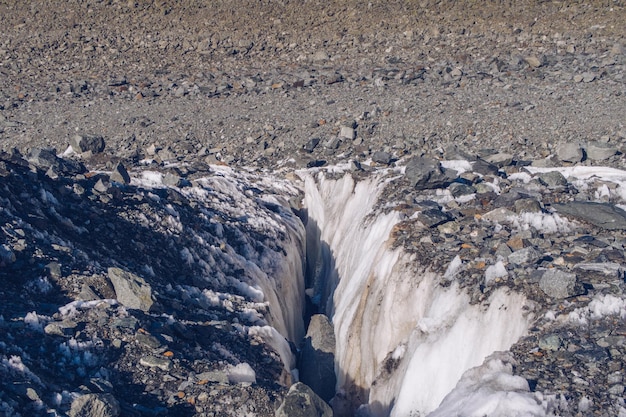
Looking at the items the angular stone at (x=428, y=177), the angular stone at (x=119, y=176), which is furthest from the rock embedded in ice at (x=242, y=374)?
the angular stone at (x=428, y=177)

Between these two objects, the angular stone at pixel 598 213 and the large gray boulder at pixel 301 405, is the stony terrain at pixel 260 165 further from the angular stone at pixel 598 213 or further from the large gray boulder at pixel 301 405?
the large gray boulder at pixel 301 405

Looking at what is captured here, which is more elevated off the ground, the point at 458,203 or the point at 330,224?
the point at 458,203

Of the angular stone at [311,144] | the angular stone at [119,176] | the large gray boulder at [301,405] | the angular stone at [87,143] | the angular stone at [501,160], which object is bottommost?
the angular stone at [311,144]

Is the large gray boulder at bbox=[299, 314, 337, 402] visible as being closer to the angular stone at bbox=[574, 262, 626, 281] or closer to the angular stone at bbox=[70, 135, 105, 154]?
the angular stone at bbox=[574, 262, 626, 281]

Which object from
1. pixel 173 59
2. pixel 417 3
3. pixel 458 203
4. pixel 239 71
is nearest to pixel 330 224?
pixel 458 203

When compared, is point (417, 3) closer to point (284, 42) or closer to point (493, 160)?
point (284, 42)

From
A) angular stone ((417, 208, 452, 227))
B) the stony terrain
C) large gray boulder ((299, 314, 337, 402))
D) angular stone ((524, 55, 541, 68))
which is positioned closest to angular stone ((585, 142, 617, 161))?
the stony terrain
